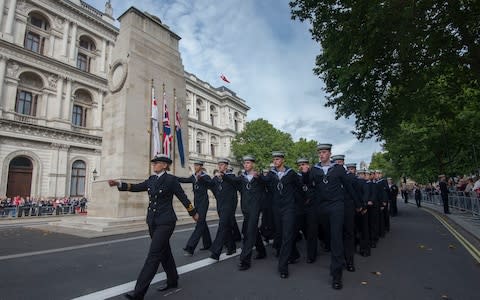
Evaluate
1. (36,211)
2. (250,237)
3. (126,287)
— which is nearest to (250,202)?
(250,237)

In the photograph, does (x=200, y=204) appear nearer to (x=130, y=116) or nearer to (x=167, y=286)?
(x=167, y=286)

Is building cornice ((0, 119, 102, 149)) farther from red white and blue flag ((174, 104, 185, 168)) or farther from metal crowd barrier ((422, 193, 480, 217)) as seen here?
metal crowd barrier ((422, 193, 480, 217))

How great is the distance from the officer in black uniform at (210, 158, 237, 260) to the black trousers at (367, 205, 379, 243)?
12.6 feet

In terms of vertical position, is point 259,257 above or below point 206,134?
below

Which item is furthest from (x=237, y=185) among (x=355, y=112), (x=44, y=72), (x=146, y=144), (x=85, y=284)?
(x=44, y=72)

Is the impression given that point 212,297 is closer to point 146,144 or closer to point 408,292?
point 408,292

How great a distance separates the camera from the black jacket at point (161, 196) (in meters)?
4.32

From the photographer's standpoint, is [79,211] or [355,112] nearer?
[355,112]

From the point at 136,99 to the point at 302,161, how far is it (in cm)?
985

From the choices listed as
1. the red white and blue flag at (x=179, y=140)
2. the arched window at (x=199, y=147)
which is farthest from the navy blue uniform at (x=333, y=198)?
the arched window at (x=199, y=147)

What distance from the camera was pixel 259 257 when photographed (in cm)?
647

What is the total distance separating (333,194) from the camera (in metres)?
5.18

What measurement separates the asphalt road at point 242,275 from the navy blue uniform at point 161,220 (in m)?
0.46

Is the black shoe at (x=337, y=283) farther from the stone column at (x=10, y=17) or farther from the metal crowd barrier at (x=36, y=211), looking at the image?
the stone column at (x=10, y=17)
